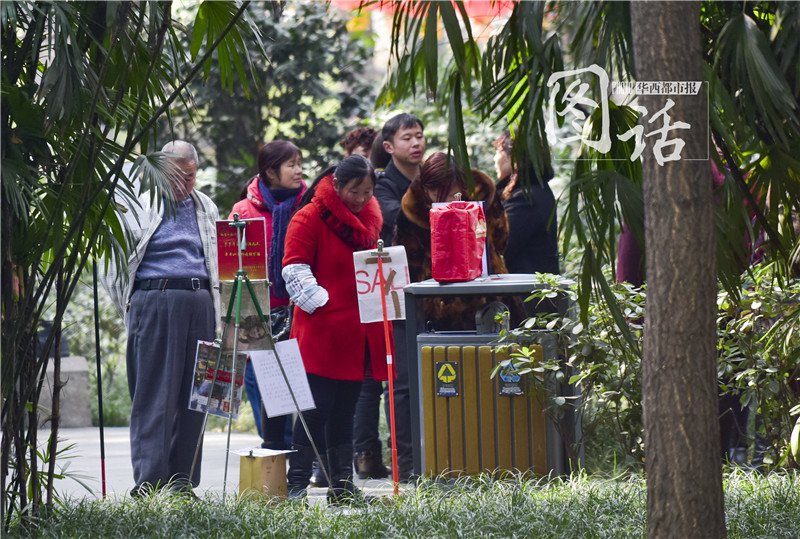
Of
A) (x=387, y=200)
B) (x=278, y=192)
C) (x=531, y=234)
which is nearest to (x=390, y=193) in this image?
(x=387, y=200)

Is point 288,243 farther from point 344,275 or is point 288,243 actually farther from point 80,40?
point 80,40

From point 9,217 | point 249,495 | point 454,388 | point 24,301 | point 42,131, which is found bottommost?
point 249,495

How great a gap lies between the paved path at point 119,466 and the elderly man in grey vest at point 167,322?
1.00 ft

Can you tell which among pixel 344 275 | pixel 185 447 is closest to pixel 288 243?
pixel 344 275

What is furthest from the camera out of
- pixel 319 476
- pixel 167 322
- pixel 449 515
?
pixel 319 476

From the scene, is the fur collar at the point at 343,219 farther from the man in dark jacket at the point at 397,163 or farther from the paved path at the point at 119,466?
the paved path at the point at 119,466

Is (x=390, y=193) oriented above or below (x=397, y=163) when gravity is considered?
below

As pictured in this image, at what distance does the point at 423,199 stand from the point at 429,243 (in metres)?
0.31

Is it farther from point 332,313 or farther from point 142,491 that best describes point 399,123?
point 142,491

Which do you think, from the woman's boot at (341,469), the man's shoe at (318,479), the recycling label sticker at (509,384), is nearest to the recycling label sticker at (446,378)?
the recycling label sticker at (509,384)

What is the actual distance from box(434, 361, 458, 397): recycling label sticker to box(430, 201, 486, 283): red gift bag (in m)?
0.43

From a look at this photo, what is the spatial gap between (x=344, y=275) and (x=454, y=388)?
906 mm

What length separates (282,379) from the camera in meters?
6.83

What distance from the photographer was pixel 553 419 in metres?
6.61
